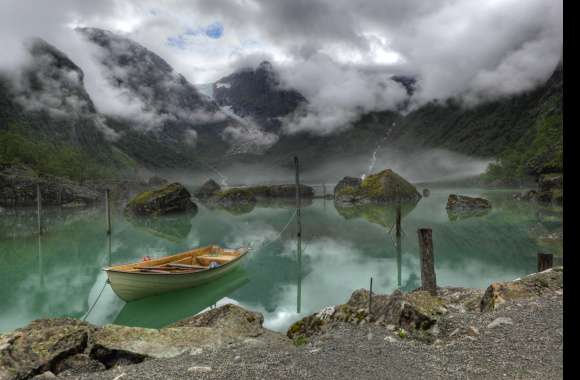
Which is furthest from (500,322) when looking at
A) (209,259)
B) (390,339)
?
(209,259)

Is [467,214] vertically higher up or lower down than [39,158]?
lower down

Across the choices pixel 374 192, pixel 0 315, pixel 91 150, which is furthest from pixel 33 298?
pixel 91 150

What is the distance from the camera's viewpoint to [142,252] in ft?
105

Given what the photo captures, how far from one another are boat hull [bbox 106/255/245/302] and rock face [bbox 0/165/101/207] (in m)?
69.4

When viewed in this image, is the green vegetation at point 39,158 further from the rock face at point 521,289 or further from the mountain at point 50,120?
the rock face at point 521,289

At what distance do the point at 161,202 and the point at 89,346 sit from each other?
58.9 metres

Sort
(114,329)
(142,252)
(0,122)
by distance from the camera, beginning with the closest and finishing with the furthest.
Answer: (114,329) < (142,252) < (0,122)

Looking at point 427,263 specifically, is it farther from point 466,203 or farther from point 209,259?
point 466,203

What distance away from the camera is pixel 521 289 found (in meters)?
10.8

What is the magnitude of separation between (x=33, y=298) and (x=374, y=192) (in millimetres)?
70543

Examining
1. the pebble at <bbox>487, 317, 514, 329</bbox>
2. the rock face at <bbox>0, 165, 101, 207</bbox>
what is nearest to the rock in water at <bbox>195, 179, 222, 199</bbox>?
the rock face at <bbox>0, 165, 101, 207</bbox>

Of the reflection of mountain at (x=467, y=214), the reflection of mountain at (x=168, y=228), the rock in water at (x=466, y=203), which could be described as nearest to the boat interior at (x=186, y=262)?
the reflection of mountain at (x=168, y=228)

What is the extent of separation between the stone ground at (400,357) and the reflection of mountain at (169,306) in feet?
25.2

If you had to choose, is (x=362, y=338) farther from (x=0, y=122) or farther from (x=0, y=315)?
(x=0, y=122)
